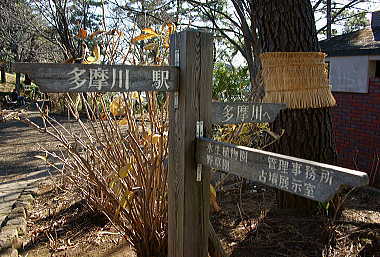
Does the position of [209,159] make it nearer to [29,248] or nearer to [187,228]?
[187,228]

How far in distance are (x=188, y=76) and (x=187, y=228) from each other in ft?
2.44

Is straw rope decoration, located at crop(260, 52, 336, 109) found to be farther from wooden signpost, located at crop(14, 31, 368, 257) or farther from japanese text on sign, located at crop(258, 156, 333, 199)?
japanese text on sign, located at crop(258, 156, 333, 199)

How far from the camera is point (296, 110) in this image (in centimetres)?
339

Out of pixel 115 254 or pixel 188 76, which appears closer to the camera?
pixel 188 76

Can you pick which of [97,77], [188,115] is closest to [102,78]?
[97,77]

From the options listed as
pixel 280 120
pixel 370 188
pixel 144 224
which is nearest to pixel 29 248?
pixel 144 224

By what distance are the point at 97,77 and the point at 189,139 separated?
522 mm

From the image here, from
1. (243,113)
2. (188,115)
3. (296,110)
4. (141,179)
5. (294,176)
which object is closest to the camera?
(294,176)

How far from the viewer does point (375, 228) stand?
10.6 ft

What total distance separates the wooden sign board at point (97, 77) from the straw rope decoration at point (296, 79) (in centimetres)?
141

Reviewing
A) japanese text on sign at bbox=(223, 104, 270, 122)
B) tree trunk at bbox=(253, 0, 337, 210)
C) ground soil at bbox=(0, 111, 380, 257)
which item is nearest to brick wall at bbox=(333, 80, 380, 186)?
ground soil at bbox=(0, 111, 380, 257)

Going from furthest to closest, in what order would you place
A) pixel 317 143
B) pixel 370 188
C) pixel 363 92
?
1. pixel 363 92
2. pixel 370 188
3. pixel 317 143

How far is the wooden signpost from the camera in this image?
4.98 feet

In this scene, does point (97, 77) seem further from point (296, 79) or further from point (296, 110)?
point (296, 110)
